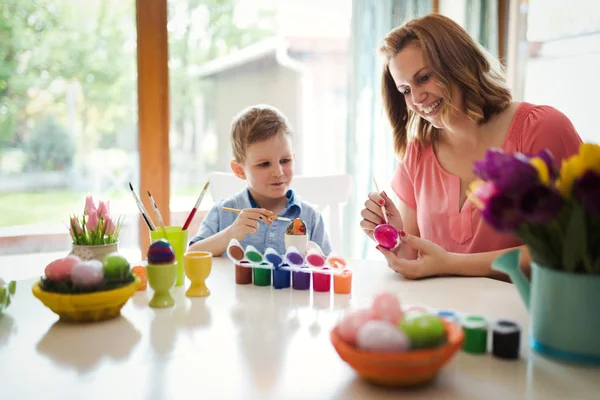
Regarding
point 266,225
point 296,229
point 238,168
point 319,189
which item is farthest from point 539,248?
point 319,189

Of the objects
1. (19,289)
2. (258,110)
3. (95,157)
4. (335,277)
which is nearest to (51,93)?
(95,157)

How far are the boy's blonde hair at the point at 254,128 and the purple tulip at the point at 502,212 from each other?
103 cm

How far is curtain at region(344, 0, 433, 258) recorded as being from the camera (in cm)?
292

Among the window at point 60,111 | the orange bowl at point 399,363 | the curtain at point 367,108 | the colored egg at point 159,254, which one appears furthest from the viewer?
the curtain at point 367,108

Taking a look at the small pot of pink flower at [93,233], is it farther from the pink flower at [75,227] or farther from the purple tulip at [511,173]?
the purple tulip at [511,173]

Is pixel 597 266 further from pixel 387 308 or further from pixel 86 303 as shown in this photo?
pixel 86 303

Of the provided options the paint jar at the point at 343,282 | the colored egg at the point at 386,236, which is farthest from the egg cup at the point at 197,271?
the colored egg at the point at 386,236

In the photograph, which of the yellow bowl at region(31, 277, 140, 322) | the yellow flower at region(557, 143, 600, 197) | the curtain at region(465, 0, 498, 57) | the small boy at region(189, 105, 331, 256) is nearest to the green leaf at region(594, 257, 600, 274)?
the yellow flower at region(557, 143, 600, 197)

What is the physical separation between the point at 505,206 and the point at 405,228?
3.20 feet

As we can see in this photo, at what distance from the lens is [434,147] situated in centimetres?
163

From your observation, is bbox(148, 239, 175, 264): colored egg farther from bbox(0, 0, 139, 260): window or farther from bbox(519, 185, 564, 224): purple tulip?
bbox(0, 0, 139, 260): window

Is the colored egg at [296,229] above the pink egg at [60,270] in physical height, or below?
above

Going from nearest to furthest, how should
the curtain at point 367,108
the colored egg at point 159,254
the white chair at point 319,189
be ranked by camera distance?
1. the colored egg at point 159,254
2. the white chair at point 319,189
3. the curtain at point 367,108

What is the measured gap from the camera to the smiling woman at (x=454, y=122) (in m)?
1.40
